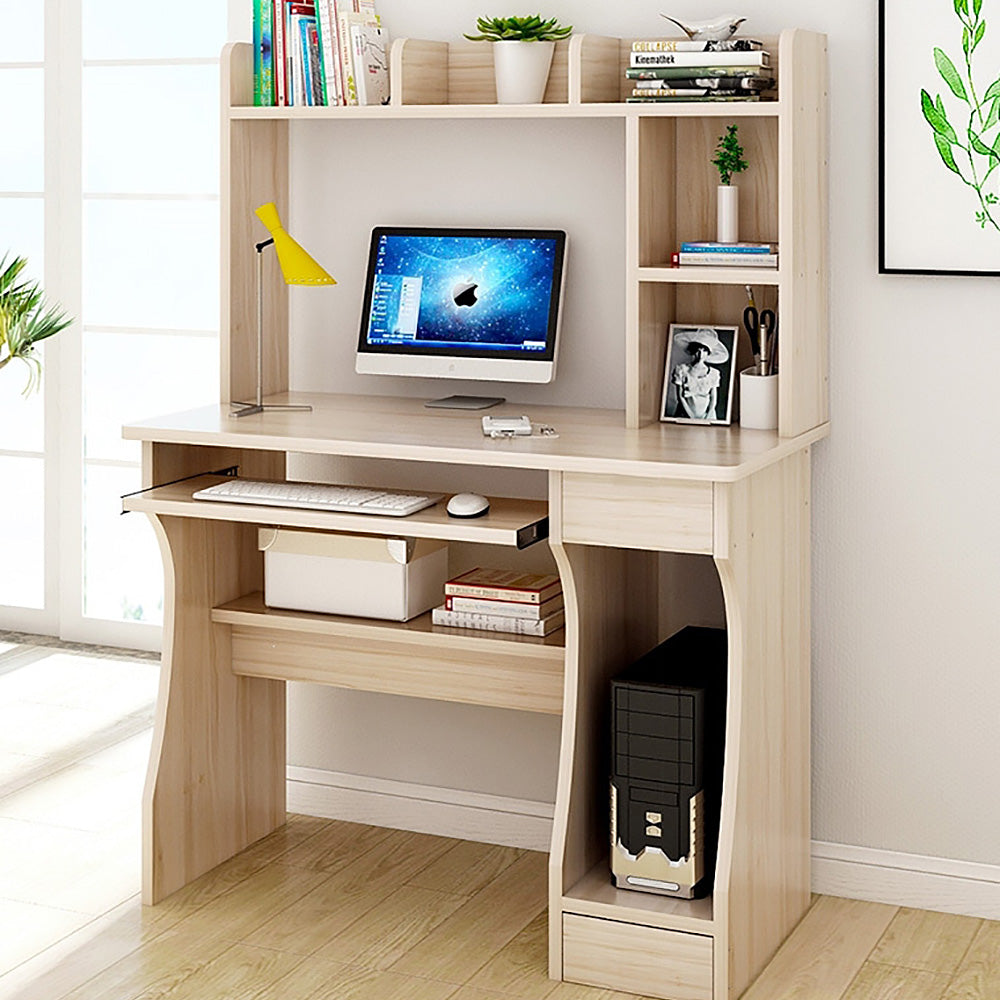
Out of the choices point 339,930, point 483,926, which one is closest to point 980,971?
point 483,926

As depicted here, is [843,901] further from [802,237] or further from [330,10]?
[330,10]

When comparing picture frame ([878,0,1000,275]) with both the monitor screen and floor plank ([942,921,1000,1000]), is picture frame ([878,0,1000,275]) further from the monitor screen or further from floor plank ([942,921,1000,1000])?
floor plank ([942,921,1000,1000])

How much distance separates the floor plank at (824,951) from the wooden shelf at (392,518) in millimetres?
851

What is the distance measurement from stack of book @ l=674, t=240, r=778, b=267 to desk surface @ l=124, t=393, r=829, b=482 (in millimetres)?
295

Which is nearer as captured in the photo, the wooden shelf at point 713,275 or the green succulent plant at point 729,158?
the wooden shelf at point 713,275

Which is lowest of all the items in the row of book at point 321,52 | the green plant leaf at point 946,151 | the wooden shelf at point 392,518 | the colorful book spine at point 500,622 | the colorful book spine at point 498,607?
the colorful book spine at point 500,622

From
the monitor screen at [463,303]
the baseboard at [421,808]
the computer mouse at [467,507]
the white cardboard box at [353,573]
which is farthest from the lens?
the baseboard at [421,808]

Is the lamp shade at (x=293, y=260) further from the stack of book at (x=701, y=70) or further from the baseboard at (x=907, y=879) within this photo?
the baseboard at (x=907, y=879)

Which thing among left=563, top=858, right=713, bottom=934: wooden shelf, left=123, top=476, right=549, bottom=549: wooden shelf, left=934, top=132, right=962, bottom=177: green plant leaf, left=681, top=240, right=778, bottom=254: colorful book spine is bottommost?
left=563, top=858, right=713, bottom=934: wooden shelf

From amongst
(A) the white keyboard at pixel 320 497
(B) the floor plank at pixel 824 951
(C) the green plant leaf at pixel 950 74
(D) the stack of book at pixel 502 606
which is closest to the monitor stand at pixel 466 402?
(A) the white keyboard at pixel 320 497

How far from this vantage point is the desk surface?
101 inches

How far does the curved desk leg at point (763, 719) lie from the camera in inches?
103

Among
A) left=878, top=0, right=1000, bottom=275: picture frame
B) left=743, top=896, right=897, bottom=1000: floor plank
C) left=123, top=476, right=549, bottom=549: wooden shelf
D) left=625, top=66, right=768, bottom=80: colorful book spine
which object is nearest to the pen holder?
left=878, top=0, right=1000, bottom=275: picture frame

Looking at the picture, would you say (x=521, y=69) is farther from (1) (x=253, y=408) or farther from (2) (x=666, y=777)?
(2) (x=666, y=777)
